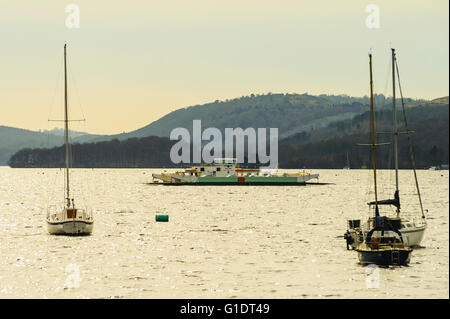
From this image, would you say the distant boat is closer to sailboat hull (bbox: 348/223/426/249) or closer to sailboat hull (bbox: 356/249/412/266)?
sailboat hull (bbox: 356/249/412/266)

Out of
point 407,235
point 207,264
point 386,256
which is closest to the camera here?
point 386,256

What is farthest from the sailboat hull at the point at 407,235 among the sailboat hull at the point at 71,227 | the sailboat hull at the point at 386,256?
the sailboat hull at the point at 71,227

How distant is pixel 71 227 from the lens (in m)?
72.2

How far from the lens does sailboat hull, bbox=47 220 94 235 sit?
7219 cm

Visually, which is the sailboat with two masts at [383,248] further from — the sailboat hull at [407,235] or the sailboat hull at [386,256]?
the sailboat hull at [407,235]

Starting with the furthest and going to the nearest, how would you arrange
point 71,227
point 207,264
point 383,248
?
point 71,227 → point 207,264 → point 383,248

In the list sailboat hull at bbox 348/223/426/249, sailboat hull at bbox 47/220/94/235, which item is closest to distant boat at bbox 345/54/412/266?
sailboat hull at bbox 348/223/426/249

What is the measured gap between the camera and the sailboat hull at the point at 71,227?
72.2 metres

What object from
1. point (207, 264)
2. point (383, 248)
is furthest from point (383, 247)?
point (207, 264)

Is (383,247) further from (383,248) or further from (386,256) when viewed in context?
(386,256)

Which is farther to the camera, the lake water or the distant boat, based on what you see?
the distant boat

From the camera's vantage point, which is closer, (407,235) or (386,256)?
(386,256)

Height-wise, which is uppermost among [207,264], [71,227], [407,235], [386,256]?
[71,227]
